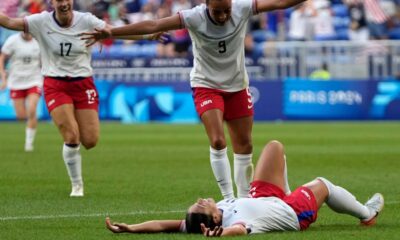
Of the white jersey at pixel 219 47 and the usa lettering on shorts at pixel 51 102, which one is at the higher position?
the white jersey at pixel 219 47

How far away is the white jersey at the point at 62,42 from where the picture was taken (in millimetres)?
15141

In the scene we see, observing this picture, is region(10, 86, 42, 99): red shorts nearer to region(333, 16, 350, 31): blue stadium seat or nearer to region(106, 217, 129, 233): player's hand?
region(106, 217, 129, 233): player's hand

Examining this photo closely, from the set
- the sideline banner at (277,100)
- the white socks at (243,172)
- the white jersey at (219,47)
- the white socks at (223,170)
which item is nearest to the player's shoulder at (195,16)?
the white jersey at (219,47)

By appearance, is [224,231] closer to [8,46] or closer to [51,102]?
[51,102]

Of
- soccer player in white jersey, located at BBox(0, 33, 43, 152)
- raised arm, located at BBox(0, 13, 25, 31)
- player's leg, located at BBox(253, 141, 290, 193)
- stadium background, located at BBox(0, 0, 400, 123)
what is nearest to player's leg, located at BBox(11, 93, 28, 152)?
soccer player in white jersey, located at BBox(0, 33, 43, 152)

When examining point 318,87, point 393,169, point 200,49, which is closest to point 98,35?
point 200,49

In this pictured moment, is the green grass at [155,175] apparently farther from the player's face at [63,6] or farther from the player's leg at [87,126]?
the player's face at [63,6]

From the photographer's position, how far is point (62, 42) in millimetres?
15211

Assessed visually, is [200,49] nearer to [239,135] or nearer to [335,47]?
[239,135]

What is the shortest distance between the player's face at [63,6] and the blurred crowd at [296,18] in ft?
69.0

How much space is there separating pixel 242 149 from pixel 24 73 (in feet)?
41.5

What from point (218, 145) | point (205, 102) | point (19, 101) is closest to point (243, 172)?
point (218, 145)

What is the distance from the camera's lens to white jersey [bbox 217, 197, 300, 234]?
33.3ft

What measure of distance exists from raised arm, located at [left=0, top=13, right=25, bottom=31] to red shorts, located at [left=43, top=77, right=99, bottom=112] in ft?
3.17
